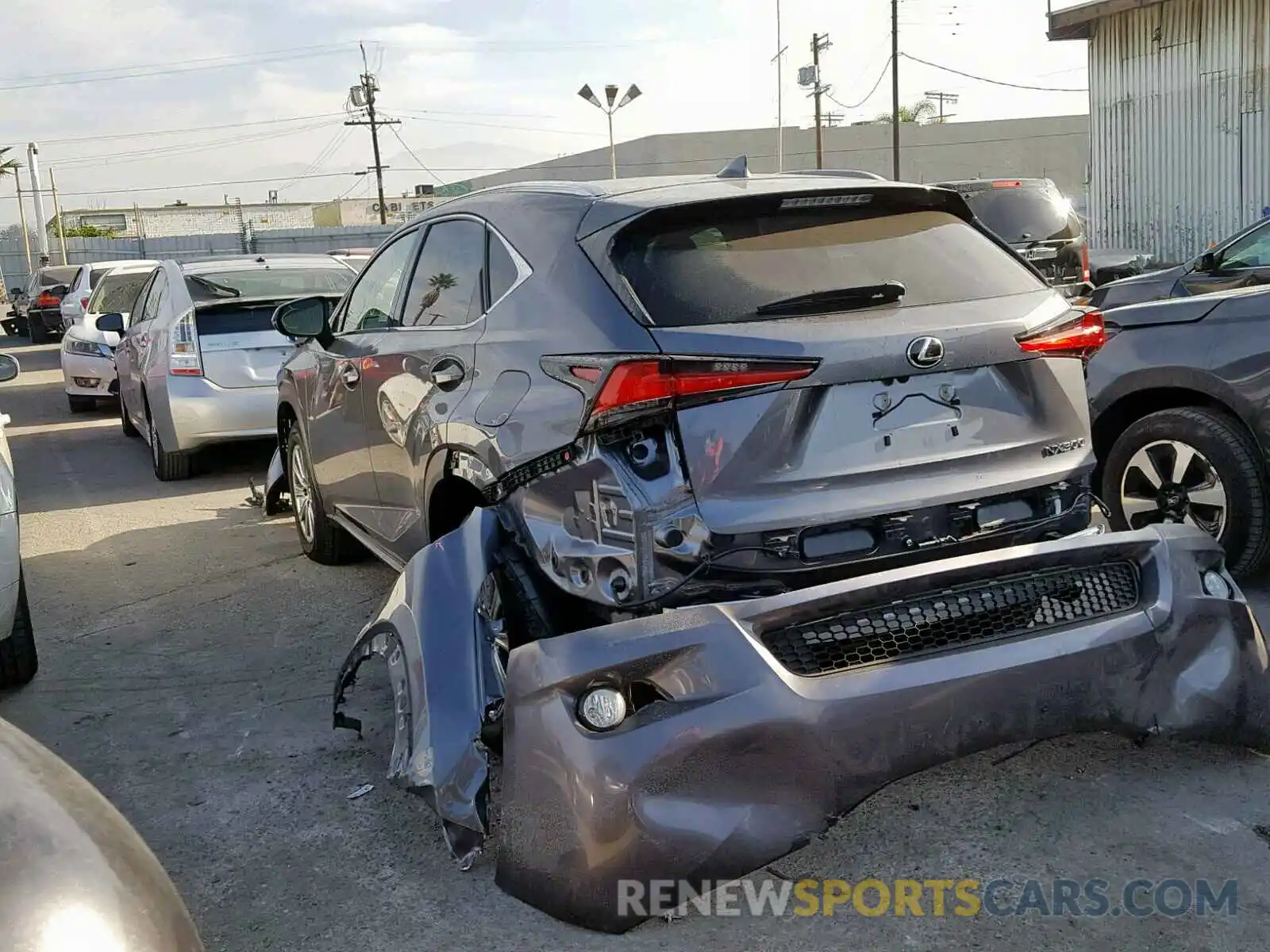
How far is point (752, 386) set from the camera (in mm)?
3072

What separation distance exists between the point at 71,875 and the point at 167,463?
8.17 m

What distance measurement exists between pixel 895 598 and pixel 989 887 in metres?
0.78

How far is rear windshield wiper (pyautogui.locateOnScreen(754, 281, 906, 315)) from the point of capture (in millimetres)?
3232

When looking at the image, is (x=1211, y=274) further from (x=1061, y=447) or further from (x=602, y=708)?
(x=602, y=708)

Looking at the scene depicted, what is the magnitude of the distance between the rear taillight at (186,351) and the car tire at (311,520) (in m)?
2.49

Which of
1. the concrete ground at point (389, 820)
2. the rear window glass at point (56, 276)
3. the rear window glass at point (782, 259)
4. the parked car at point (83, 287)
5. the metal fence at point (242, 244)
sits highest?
the metal fence at point (242, 244)

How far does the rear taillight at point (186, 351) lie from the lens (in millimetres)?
9047

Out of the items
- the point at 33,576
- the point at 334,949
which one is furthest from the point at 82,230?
the point at 334,949

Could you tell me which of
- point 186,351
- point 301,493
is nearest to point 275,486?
point 301,493

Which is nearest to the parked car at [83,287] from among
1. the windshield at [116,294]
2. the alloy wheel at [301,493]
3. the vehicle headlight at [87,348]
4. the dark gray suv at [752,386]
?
the windshield at [116,294]

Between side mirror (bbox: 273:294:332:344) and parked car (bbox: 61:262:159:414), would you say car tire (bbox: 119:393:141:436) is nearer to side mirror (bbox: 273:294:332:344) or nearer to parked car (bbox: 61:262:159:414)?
parked car (bbox: 61:262:159:414)

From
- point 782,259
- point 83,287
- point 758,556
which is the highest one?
point 83,287

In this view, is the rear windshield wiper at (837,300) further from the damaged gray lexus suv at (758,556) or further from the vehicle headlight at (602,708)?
the vehicle headlight at (602,708)

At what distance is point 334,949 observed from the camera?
301 centimetres
